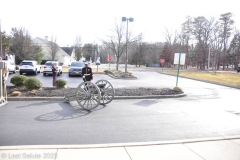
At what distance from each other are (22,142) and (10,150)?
493 mm

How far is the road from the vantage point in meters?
4.62

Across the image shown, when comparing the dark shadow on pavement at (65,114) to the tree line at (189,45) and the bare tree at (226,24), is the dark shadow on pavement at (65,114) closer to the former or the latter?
the tree line at (189,45)

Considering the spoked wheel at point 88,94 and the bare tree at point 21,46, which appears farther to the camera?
the bare tree at point 21,46

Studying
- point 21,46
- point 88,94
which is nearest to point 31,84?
point 88,94

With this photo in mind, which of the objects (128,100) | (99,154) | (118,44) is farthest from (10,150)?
(118,44)

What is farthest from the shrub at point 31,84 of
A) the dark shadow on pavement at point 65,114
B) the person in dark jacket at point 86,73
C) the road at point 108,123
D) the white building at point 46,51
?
the white building at point 46,51

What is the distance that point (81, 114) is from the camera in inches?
264

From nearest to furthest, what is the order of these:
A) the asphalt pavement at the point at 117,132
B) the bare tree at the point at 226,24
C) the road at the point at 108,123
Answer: the asphalt pavement at the point at 117,132, the road at the point at 108,123, the bare tree at the point at 226,24

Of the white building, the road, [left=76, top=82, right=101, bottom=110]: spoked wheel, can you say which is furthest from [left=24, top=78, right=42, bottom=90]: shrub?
the white building

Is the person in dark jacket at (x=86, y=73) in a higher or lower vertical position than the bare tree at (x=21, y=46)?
lower

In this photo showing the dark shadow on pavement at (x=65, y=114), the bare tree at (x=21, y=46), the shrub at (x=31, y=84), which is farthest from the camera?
the bare tree at (x=21, y=46)

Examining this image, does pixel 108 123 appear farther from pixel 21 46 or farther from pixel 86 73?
pixel 21 46

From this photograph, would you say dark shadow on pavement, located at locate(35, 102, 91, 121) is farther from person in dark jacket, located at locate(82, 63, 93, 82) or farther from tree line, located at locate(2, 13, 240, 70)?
tree line, located at locate(2, 13, 240, 70)

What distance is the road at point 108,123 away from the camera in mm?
4621
